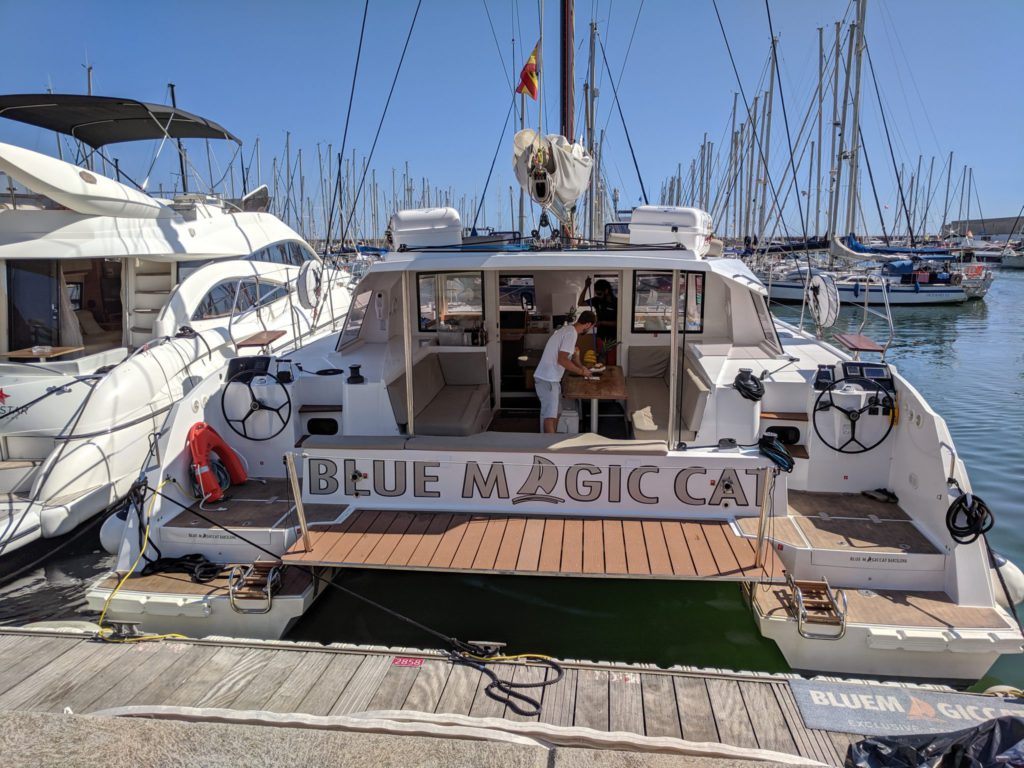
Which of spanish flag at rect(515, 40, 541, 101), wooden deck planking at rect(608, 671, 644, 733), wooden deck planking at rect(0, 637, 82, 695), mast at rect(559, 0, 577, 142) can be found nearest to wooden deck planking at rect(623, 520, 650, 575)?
wooden deck planking at rect(608, 671, 644, 733)

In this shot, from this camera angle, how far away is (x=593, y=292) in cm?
867

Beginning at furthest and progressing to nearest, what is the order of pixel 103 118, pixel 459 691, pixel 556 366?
1. pixel 103 118
2. pixel 556 366
3. pixel 459 691

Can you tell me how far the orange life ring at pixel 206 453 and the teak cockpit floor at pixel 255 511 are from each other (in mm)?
121

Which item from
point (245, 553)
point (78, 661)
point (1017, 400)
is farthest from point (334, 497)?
point (1017, 400)

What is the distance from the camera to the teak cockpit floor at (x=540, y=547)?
4.56 m

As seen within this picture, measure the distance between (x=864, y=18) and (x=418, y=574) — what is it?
86.9ft

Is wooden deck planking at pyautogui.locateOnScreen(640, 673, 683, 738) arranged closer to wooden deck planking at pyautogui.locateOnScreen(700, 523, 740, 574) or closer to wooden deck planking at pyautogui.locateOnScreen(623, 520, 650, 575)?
wooden deck planking at pyautogui.locateOnScreen(623, 520, 650, 575)

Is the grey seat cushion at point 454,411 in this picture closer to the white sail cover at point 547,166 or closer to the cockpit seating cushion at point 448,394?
the cockpit seating cushion at point 448,394

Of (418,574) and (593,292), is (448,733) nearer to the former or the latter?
(418,574)

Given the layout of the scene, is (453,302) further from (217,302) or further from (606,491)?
(217,302)

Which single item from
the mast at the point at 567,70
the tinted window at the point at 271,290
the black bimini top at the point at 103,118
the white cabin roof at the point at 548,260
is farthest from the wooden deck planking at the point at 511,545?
the black bimini top at the point at 103,118

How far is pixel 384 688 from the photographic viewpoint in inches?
153

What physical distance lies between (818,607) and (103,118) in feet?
46.4

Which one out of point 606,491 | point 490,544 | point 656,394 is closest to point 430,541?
point 490,544
